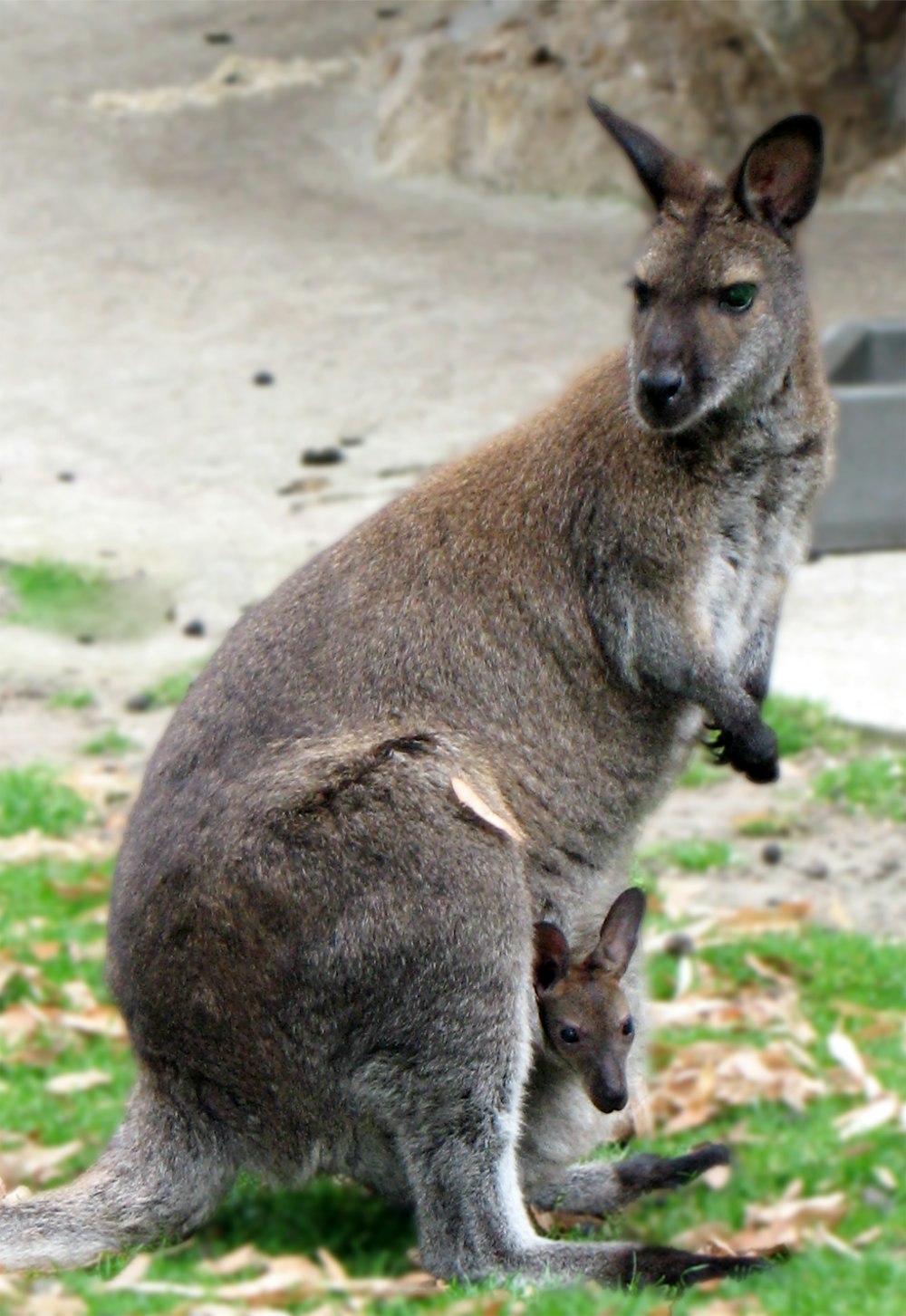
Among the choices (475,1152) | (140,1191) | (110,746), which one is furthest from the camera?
(110,746)

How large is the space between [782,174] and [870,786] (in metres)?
3.21

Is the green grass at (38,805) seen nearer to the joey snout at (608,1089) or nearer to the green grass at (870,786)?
the green grass at (870,786)

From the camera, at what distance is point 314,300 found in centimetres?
1290

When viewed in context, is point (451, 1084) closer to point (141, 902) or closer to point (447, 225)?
point (141, 902)

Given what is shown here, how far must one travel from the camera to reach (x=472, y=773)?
4.00 m

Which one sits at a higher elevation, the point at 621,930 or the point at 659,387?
the point at 659,387

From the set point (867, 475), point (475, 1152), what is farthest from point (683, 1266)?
point (867, 475)

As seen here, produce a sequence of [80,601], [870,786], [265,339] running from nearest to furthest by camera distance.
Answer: [870,786] < [80,601] < [265,339]

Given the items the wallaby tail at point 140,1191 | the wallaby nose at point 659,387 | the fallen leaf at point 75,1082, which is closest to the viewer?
the wallaby tail at point 140,1191

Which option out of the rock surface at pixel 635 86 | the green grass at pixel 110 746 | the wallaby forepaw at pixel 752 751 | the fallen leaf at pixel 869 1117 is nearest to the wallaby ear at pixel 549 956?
the wallaby forepaw at pixel 752 751

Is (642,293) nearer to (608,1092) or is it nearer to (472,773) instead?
(472,773)

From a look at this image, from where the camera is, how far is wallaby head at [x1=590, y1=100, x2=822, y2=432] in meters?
4.02

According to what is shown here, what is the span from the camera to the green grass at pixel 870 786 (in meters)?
6.82

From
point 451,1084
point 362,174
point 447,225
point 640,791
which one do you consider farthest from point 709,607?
point 362,174
